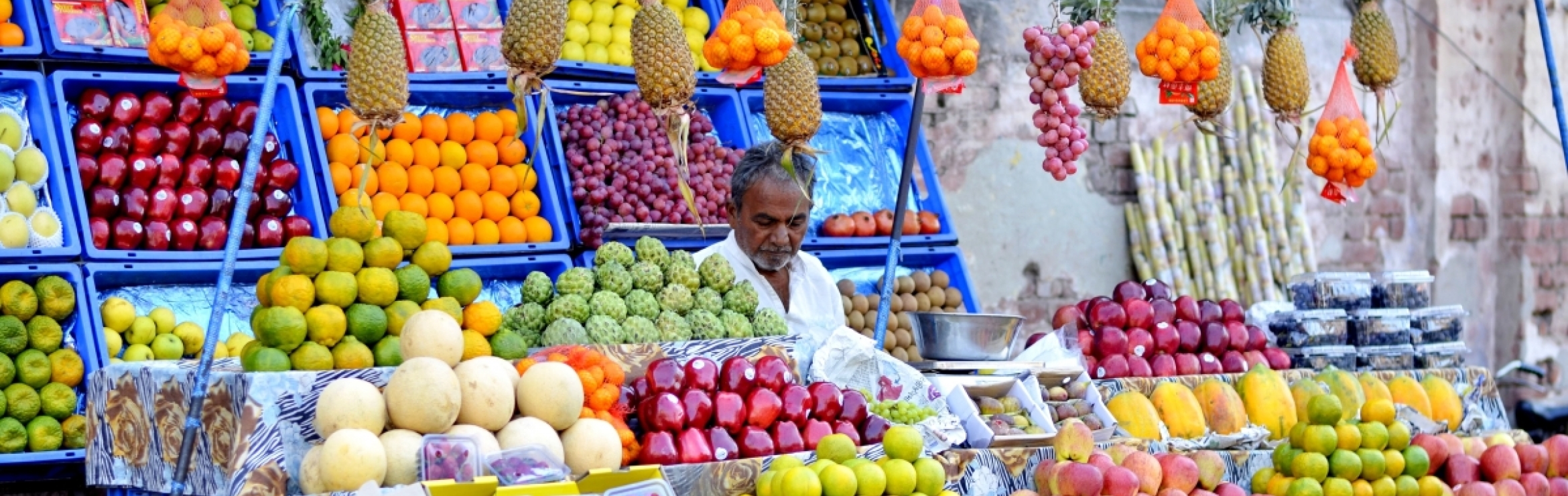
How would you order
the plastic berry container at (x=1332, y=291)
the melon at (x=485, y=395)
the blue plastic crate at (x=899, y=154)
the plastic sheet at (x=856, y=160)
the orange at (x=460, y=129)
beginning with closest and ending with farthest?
1. the melon at (x=485, y=395)
2. the plastic berry container at (x=1332, y=291)
3. the orange at (x=460, y=129)
4. the blue plastic crate at (x=899, y=154)
5. the plastic sheet at (x=856, y=160)

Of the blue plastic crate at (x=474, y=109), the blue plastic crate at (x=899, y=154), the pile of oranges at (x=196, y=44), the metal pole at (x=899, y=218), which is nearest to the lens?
the pile of oranges at (x=196, y=44)

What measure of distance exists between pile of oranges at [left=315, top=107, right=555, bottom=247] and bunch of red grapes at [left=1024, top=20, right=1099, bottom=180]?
188 centimetres

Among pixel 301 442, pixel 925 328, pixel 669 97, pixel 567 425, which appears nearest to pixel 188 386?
pixel 301 442

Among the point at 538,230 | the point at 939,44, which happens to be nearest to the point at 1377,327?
the point at 939,44

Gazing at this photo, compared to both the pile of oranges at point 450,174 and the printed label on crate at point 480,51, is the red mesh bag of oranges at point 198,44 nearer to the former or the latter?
the pile of oranges at point 450,174

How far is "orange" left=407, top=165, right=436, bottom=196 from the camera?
5438 millimetres

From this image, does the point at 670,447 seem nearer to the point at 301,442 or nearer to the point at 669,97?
the point at 301,442

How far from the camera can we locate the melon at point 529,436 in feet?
10.1

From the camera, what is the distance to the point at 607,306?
12.4ft

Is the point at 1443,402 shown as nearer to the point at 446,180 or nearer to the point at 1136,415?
the point at 1136,415

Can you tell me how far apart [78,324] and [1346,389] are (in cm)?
376

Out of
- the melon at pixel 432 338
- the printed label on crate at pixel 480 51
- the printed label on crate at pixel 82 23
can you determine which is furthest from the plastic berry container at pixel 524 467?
the printed label on crate at pixel 480 51

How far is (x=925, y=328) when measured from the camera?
14.0ft

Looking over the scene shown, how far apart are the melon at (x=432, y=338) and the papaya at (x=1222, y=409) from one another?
7.41ft
